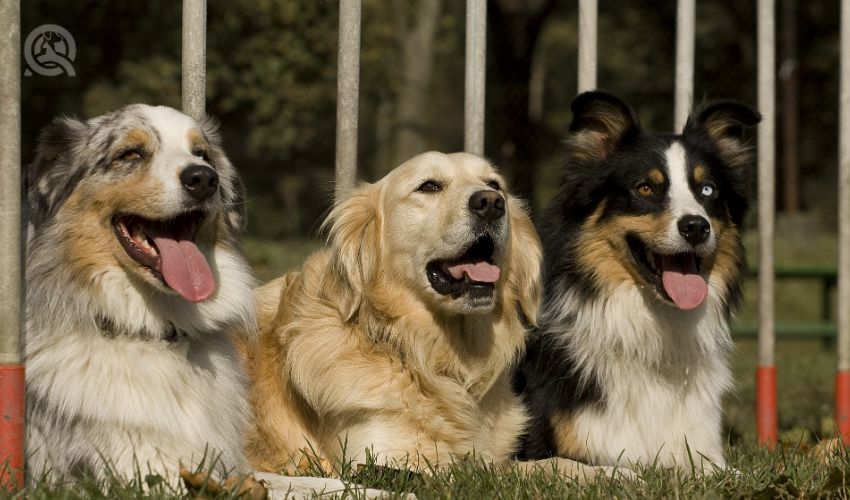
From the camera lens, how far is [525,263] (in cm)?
468

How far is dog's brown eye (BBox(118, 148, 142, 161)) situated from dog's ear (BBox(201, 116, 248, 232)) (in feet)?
1.23

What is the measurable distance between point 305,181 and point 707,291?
48.6 feet

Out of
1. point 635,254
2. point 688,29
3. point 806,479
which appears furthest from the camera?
point 688,29

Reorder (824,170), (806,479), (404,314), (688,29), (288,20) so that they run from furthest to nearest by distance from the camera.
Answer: (824,170) → (288,20) → (688,29) → (404,314) → (806,479)

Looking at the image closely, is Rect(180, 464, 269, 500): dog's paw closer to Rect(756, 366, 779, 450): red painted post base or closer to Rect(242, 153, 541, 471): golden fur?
Rect(242, 153, 541, 471): golden fur

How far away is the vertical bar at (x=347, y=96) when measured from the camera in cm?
511

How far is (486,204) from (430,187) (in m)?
0.33

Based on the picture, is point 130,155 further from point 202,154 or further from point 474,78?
point 474,78

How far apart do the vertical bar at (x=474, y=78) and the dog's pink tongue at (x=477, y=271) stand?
4.15 ft

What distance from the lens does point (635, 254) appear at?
4.83 m

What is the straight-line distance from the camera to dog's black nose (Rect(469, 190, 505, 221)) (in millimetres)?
4332

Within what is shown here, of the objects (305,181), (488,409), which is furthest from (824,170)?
(488,409)

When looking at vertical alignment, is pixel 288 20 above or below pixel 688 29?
above

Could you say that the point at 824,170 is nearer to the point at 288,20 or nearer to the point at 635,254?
the point at 288,20
